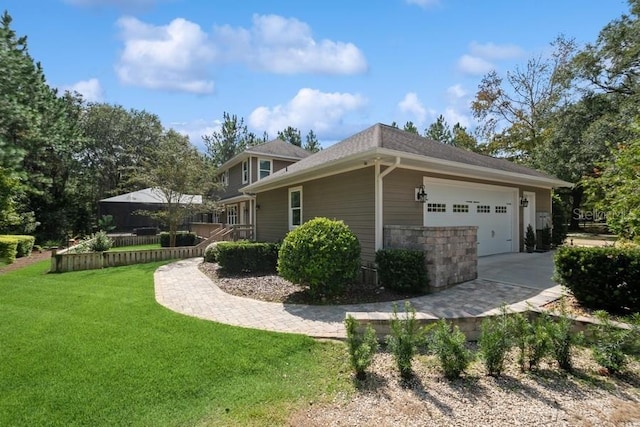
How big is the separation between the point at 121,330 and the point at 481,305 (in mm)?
5661

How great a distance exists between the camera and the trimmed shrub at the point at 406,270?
256 inches

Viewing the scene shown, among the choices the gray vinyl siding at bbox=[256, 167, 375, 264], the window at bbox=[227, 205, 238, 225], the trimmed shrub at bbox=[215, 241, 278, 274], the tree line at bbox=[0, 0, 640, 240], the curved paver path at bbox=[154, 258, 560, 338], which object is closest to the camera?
the curved paver path at bbox=[154, 258, 560, 338]

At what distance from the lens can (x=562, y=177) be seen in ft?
65.3

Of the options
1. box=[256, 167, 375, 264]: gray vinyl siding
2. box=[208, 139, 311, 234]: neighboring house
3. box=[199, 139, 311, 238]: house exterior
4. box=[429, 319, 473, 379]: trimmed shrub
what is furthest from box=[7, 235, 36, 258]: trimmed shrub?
box=[429, 319, 473, 379]: trimmed shrub

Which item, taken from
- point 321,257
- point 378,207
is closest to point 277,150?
point 378,207

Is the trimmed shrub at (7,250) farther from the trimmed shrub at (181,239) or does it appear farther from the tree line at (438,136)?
the trimmed shrub at (181,239)

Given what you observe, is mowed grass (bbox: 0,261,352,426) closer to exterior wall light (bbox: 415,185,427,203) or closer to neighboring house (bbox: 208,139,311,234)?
exterior wall light (bbox: 415,185,427,203)

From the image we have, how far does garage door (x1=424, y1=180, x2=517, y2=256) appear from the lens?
9.00 meters

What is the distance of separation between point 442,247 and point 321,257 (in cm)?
254

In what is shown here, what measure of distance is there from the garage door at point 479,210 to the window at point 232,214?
1346 cm

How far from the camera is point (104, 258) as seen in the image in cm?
1095

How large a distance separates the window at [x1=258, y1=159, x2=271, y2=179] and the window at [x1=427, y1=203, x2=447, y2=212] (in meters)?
10.5

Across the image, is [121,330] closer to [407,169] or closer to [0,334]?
[0,334]

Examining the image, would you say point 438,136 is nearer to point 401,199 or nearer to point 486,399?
point 401,199
